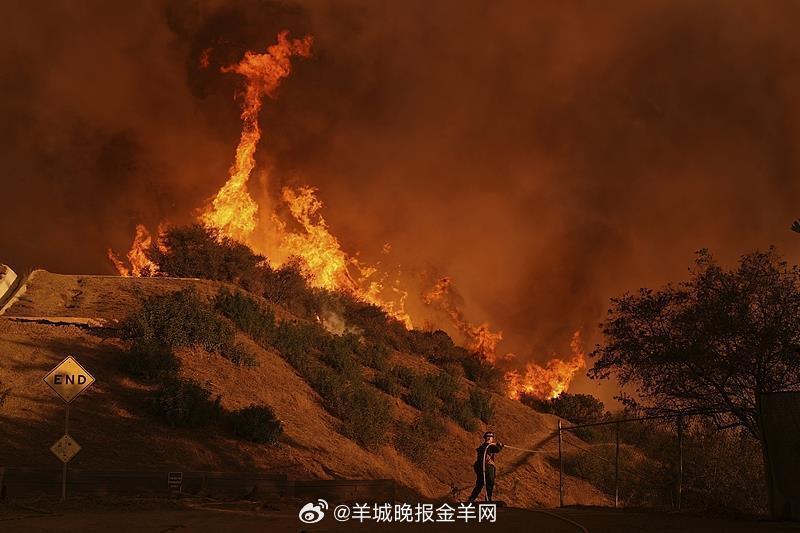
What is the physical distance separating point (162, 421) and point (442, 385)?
20.6 m

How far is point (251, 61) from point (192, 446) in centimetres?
4281

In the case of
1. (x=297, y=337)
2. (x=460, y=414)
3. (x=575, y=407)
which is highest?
(x=297, y=337)

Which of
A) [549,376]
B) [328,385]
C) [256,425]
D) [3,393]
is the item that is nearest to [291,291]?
[328,385]

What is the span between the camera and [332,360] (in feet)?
119

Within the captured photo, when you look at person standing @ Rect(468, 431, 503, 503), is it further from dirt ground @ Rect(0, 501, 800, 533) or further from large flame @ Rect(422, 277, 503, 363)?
large flame @ Rect(422, 277, 503, 363)

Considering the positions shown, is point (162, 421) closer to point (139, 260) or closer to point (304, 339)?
point (304, 339)

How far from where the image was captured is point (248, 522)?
527 inches

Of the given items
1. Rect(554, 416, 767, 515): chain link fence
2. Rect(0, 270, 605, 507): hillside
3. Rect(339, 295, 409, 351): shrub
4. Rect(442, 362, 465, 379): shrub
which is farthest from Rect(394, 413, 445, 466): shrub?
Rect(442, 362, 465, 379): shrub

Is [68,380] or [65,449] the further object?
[68,380]

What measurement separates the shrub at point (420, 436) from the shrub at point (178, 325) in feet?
28.7

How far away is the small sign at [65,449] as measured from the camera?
15.9 m

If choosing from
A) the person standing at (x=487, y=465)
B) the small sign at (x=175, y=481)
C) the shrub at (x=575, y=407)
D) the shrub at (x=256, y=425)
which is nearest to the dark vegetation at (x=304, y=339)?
the shrub at (x=256, y=425)

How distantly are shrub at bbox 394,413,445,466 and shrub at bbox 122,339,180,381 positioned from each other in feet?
35.4

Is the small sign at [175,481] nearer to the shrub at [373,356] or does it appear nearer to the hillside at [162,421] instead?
the hillside at [162,421]
